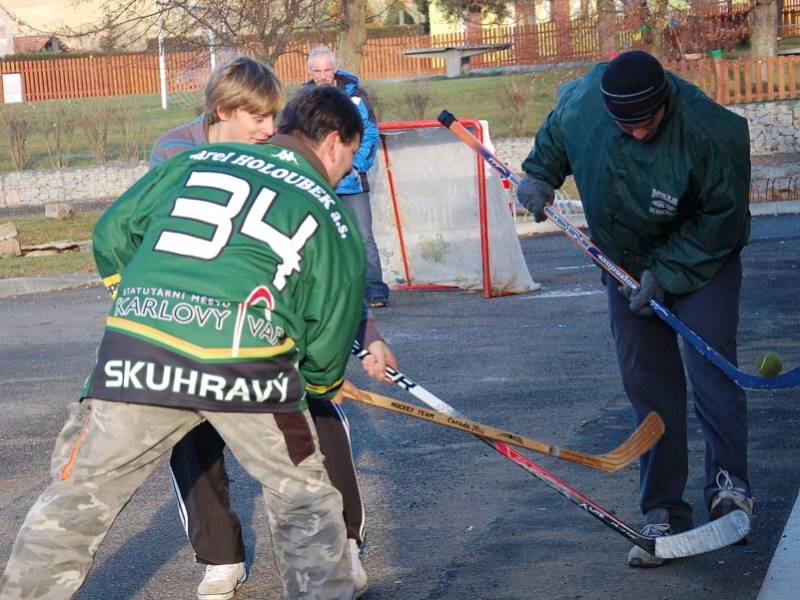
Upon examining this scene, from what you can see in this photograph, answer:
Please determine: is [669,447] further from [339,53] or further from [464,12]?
[464,12]

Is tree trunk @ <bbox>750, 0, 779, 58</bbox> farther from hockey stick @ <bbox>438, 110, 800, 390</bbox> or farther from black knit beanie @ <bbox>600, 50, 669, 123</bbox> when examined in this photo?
black knit beanie @ <bbox>600, 50, 669, 123</bbox>

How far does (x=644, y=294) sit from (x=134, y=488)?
2065 mm

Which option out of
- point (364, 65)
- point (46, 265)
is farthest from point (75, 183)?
point (364, 65)

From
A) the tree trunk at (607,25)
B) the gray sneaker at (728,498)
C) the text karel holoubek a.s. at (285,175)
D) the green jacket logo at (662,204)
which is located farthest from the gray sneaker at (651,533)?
the tree trunk at (607,25)

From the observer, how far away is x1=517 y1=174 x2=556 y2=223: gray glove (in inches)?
197

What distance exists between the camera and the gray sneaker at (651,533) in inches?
181

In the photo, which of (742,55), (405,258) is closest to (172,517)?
(405,258)

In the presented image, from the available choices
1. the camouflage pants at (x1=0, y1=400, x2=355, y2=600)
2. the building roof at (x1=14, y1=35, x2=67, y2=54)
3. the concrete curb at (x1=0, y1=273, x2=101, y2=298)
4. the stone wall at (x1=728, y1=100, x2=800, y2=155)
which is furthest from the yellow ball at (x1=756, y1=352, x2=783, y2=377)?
the building roof at (x1=14, y1=35, x2=67, y2=54)

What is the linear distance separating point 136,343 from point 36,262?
11644 millimetres

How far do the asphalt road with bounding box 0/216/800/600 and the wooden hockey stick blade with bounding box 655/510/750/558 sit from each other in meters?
0.08

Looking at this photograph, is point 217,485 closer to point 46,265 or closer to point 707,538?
→ point 707,538

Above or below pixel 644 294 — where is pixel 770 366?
below

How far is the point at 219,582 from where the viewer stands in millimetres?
4422

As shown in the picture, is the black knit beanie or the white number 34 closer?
the white number 34
